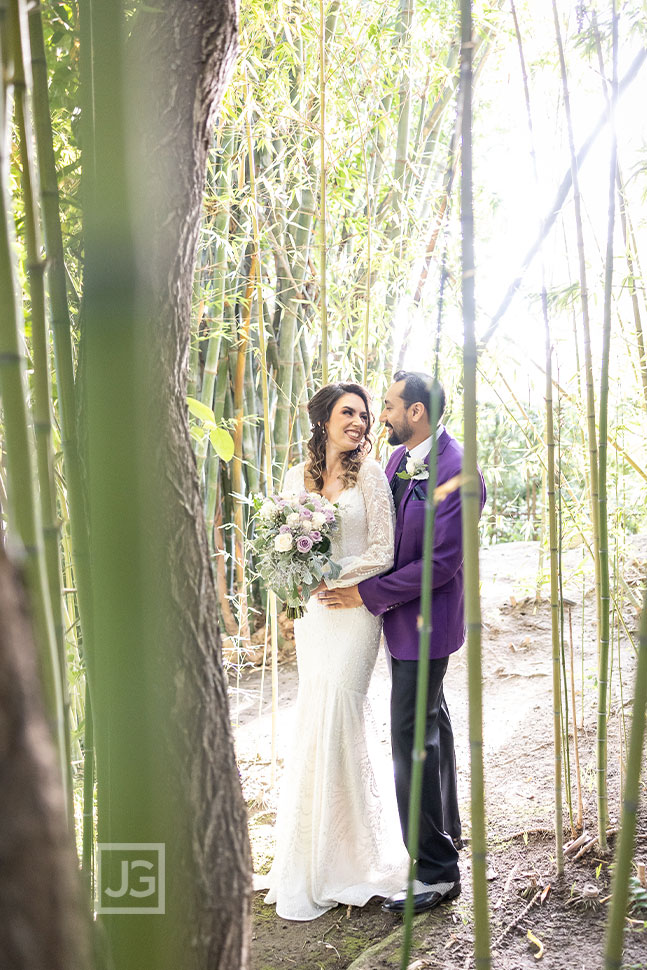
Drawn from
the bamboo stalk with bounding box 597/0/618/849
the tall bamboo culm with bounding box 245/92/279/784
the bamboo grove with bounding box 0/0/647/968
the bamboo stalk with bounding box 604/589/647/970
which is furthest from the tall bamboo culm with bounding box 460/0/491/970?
the tall bamboo culm with bounding box 245/92/279/784

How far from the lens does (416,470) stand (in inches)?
89.3

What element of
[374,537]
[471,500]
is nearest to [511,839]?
[374,537]

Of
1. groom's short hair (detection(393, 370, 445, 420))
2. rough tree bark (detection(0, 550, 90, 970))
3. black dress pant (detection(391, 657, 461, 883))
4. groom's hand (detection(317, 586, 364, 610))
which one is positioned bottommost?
black dress pant (detection(391, 657, 461, 883))

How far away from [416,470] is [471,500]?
1.37 meters

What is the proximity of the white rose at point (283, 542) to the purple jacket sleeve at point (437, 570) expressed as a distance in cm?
25

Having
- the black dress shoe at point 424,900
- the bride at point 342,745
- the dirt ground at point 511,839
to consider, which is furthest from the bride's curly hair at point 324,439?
the black dress shoe at point 424,900

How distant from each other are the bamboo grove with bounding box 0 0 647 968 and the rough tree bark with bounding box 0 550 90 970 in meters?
0.16

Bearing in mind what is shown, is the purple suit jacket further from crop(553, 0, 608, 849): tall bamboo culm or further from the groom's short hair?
crop(553, 0, 608, 849): tall bamboo culm

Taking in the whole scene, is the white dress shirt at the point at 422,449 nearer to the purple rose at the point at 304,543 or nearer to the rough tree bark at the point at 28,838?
the purple rose at the point at 304,543

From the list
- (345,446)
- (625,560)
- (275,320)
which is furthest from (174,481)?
(275,320)

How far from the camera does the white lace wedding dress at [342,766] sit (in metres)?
2.34

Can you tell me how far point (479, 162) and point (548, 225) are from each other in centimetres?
276

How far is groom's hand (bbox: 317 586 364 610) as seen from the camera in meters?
2.36

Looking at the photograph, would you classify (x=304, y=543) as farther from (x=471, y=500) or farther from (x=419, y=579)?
(x=471, y=500)
